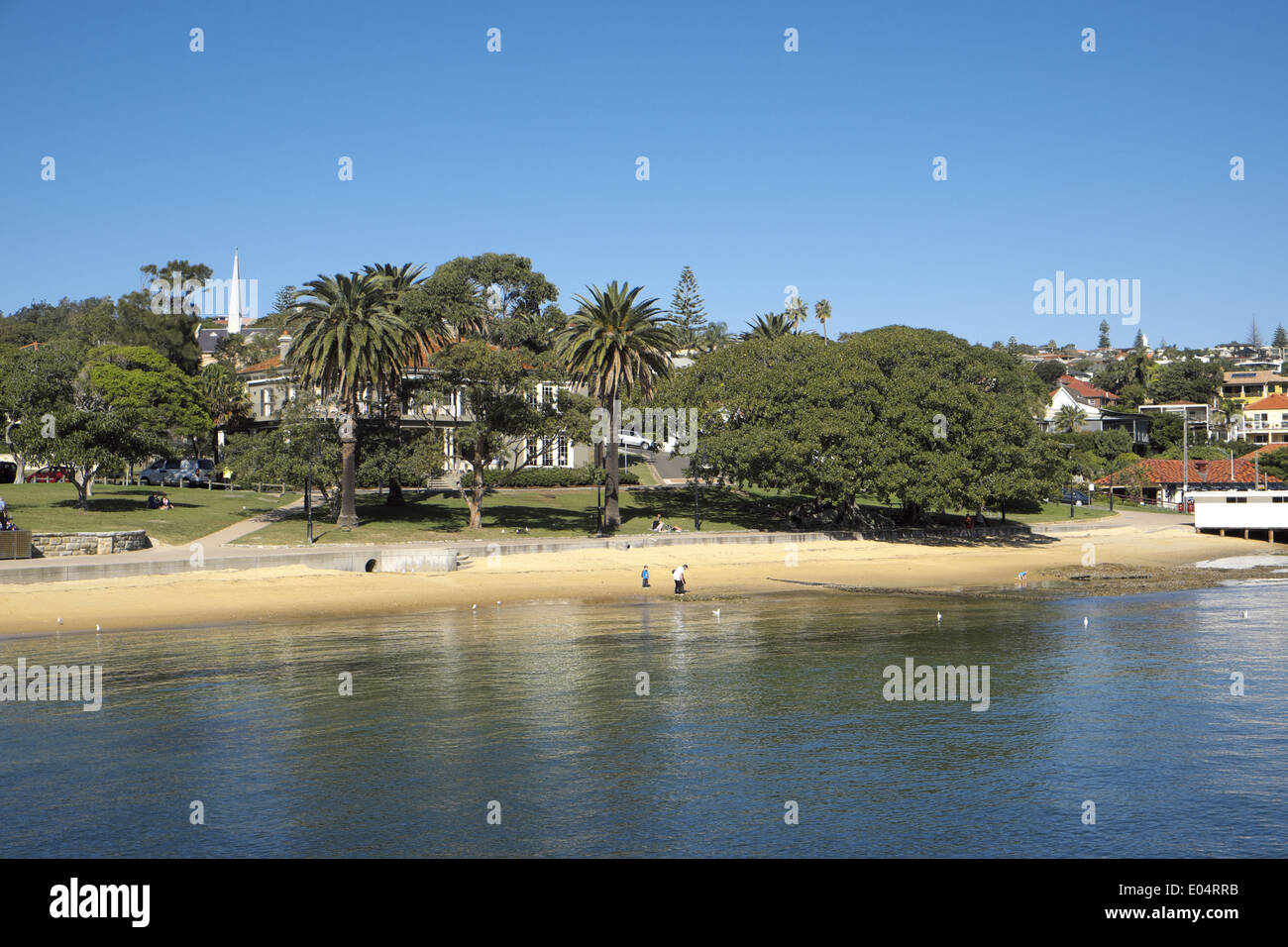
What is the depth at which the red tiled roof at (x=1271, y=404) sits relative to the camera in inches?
5979

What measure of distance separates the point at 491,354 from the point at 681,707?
115ft

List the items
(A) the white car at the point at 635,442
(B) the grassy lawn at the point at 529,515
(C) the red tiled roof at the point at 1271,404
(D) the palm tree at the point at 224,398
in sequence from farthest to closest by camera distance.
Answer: (C) the red tiled roof at the point at 1271,404 < (A) the white car at the point at 635,442 < (D) the palm tree at the point at 224,398 < (B) the grassy lawn at the point at 529,515

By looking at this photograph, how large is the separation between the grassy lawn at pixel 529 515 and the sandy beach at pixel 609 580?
24.2 feet

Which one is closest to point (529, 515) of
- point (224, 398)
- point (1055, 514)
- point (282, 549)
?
point (282, 549)

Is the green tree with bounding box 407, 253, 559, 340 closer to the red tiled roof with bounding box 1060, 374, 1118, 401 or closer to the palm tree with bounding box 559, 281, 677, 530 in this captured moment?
the palm tree with bounding box 559, 281, 677, 530

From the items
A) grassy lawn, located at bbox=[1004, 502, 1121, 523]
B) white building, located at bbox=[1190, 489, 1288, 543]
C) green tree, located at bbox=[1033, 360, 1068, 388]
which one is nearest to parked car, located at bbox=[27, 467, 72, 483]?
grassy lawn, located at bbox=[1004, 502, 1121, 523]

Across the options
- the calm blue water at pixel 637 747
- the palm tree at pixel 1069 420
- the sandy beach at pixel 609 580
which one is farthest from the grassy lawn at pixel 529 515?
the palm tree at pixel 1069 420

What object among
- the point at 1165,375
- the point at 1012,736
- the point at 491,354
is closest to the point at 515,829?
the point at 1012,736

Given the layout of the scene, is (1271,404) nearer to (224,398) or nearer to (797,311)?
(797,311)

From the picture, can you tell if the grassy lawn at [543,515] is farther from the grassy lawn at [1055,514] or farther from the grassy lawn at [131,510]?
the grassy lawn at [131,510]

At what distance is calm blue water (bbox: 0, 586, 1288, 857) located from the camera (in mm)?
17234
